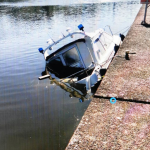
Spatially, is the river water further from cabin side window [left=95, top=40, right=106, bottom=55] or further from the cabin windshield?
cabin side window [left=95, top=40, right=106, bottom=55]

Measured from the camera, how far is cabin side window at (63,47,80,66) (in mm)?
11420

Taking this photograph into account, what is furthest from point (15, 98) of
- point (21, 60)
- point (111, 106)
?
point (111, 106)

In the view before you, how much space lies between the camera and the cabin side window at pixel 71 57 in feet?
37.5

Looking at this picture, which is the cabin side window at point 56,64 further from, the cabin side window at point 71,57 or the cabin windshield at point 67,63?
the cabin side window at point 71,57

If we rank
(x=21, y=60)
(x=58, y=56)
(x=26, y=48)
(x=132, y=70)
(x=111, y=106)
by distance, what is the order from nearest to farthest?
(x=111, y=106) → (x=132, y=70) → (x=58, y=56) → (x=21, y=60) → (x=26, y=48)

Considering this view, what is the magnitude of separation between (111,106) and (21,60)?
13.7 metres

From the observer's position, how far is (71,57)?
38.4ft

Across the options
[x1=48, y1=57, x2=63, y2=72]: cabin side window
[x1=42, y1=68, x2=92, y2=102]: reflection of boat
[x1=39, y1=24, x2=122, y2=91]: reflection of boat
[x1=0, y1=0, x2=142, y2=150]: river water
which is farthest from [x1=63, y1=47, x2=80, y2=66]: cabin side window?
[x1=0, y1=0, x2=142, y2=150]: river water

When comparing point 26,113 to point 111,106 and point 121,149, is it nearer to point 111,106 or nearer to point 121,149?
point 111,106

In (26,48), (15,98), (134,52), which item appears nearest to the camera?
(134,52)

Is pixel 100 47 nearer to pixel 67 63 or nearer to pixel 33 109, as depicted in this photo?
pixel 67 63

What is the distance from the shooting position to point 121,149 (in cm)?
271

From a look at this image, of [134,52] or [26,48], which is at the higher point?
[134,52]

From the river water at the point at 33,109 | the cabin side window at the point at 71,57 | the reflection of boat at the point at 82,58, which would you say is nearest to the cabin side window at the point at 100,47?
the reflection of boat at the point at 82,58
